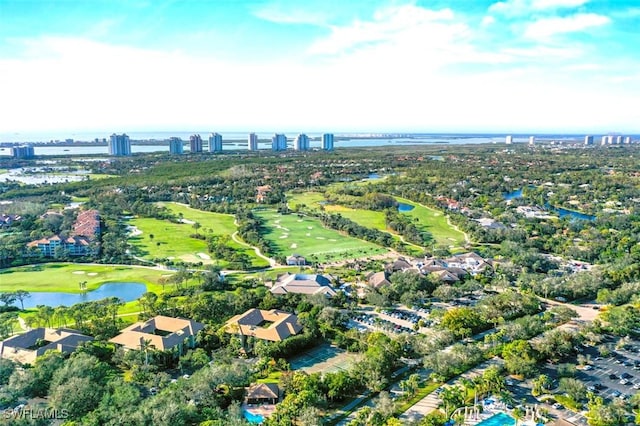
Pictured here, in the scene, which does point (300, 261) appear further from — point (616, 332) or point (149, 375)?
point (616, 332)

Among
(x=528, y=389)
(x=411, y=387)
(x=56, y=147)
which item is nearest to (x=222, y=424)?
(x=411, y=387)

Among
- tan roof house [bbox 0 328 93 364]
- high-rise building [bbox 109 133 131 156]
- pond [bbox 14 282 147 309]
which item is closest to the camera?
tan roof house [bbox 0 328 93 364]

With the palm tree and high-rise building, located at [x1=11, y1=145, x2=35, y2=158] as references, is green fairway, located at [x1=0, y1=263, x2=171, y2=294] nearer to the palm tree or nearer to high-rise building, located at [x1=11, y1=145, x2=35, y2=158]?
the palm tree

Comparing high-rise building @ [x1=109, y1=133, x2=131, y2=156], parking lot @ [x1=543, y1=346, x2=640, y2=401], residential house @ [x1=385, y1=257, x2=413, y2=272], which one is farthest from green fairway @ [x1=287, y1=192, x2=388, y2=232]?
high-rise building @ [x1=109, y1=133, x2=131, y2=156]

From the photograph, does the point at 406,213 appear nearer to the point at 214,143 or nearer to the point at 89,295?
the point at 89,295

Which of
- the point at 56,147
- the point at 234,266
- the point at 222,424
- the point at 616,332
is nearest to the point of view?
the point at 222,424

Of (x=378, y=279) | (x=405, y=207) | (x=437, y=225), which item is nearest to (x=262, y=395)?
(x=378, y=279)

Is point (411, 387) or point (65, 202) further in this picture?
point (65, 202)
